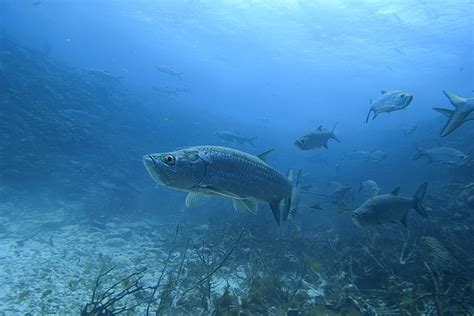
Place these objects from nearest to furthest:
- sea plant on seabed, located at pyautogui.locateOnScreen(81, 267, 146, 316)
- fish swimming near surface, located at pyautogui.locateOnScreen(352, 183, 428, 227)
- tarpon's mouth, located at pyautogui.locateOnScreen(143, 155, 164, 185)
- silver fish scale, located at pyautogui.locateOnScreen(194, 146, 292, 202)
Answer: tarpon's mouth, located at pyautogui.locateOnScreen(143, 155, 164, 185), silver fish scale, located at pyautogui.locateOnScreen(194, 146, 292, 202), sea plant on seabed, located at pyautogui.locateOnScreen(81, 267, 146, 316), fish swimming near surface, located at pyautogui.locateOnScreen(352, 183, 428, 227)

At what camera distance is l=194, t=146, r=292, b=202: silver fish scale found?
309cm

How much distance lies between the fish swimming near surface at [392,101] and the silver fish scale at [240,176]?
4.77 meters

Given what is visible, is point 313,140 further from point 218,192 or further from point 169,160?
point 169,160

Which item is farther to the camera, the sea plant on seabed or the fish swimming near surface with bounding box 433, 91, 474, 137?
the fish swimming near surface with bounding box 433, 91, 474, 137

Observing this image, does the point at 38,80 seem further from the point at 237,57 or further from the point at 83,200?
the point at 237,57

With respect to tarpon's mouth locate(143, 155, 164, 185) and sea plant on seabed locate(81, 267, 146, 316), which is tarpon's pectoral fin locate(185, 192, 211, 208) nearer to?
tarpon's mouth locate(143, 155, 164, 185)

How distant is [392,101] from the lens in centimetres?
714

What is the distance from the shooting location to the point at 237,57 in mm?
77000

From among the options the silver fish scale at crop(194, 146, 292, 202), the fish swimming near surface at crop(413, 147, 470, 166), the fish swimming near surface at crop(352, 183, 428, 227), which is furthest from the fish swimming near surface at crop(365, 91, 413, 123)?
the silver fish scale at crop(194, 146, 292, 202)

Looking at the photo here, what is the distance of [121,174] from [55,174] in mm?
2799

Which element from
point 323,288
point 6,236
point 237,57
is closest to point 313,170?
point 323,288

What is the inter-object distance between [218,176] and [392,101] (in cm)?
570

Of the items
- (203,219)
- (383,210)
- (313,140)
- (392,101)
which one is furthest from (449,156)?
(203,219)

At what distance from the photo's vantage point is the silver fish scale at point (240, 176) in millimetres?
3086
